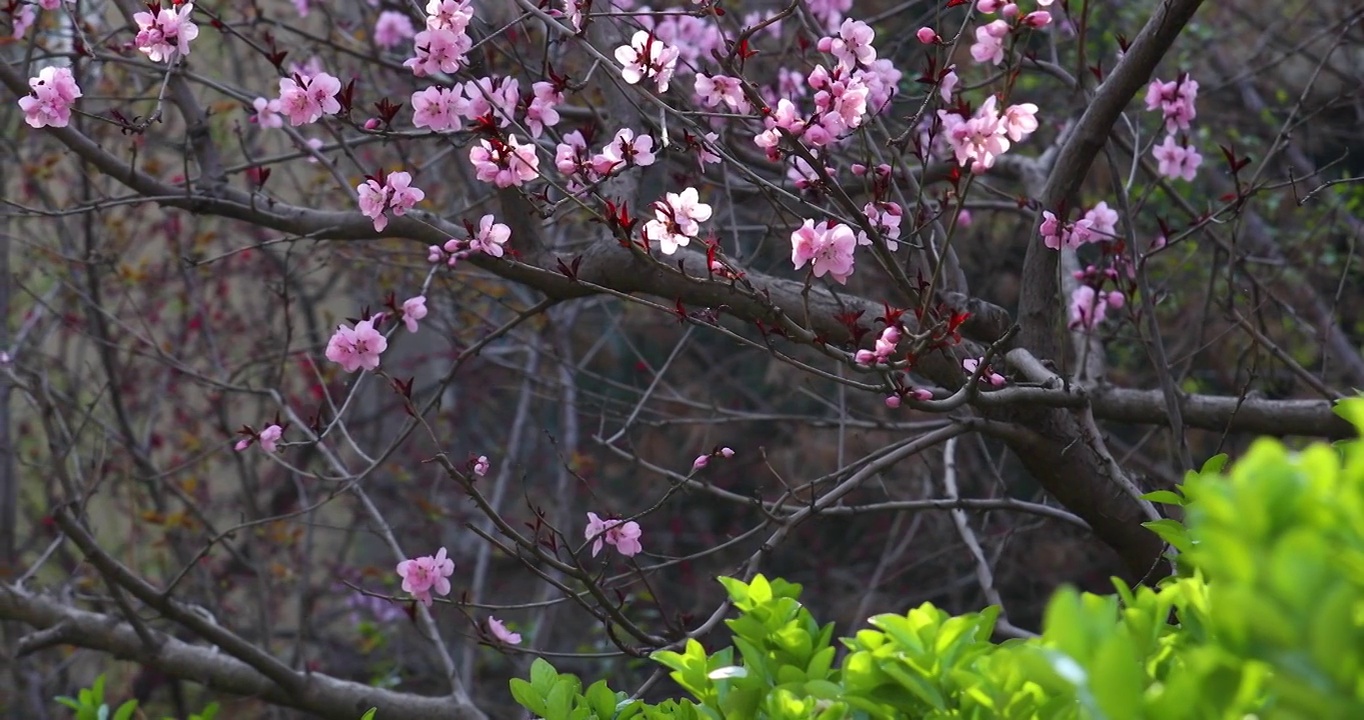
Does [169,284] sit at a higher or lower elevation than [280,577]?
higher

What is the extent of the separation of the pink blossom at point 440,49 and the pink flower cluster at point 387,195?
0.73 ft

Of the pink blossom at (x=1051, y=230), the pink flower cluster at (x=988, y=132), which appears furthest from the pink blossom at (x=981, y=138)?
the pink blossom at (x=1051, y=230)

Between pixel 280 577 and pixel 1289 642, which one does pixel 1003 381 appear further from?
pixel 280 577

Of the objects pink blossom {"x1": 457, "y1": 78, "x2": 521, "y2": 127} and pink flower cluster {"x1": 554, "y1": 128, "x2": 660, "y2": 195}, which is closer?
pink flower cluster {"x1": 554, "y1": 128, "x2": 660, "y2": 195}

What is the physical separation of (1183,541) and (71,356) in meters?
7.11

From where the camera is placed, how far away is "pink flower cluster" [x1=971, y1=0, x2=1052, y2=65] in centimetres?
214

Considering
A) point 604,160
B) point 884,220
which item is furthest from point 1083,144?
point 604,160

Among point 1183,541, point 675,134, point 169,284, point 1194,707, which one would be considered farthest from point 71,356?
point 1194,707

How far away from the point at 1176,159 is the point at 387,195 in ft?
6.31

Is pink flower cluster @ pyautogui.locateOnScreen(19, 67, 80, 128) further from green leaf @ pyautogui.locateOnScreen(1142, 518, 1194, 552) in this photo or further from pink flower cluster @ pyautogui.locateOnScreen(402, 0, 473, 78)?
green leaf @ pyautogui.locateOnScreen(1142, 518, 1194, 552)

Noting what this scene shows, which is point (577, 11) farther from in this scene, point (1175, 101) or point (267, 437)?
A: point (1175, 101)

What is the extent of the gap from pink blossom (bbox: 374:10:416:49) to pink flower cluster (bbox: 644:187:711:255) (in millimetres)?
2376

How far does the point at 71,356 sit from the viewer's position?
7.49 metres

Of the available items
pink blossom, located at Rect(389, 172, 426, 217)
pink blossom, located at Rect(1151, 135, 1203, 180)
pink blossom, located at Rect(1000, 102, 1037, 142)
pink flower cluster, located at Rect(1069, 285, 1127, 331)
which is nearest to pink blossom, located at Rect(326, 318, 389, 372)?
pink blossom, located at Rect(389, 172, 426, 217)
